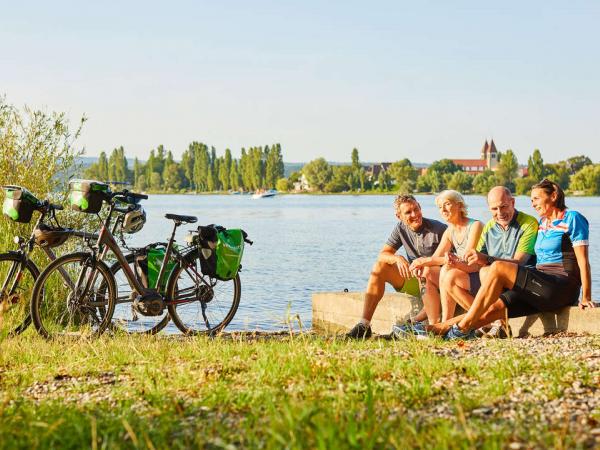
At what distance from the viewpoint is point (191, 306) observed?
8.16 m

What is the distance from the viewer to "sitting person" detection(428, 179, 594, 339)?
7.03m

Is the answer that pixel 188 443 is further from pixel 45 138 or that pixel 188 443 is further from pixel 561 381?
pixel 45 138

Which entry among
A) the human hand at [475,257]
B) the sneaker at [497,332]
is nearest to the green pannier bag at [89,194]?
the human hand at [475,257]

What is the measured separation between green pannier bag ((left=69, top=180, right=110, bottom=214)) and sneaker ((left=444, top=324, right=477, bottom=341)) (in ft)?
9.98

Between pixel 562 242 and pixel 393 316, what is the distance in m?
2.53

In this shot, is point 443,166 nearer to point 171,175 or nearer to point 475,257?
point 171,175

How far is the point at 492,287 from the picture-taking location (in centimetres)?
706

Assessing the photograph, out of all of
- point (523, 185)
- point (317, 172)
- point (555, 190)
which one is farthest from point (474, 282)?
point (317, 172)

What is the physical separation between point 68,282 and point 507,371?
12.9ft

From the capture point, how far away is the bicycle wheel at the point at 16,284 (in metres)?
7.52

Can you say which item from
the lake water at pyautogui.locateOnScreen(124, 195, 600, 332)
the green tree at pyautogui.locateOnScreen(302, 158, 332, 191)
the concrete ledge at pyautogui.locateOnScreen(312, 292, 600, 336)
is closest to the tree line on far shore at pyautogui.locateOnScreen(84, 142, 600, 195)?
the green tree at pyautogui.locateOnScreen(302, 158, 332, 191)

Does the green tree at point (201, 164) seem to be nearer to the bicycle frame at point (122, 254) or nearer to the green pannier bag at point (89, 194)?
the bicycle frame at point (122, 254)

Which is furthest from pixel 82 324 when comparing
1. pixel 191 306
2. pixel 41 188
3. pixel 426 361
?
pixel 426 361

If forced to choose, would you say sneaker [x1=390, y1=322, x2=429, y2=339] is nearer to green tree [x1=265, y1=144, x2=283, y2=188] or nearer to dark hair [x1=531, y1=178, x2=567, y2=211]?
dark hair [x1=531, y1=178, x2=567, y2=211]
